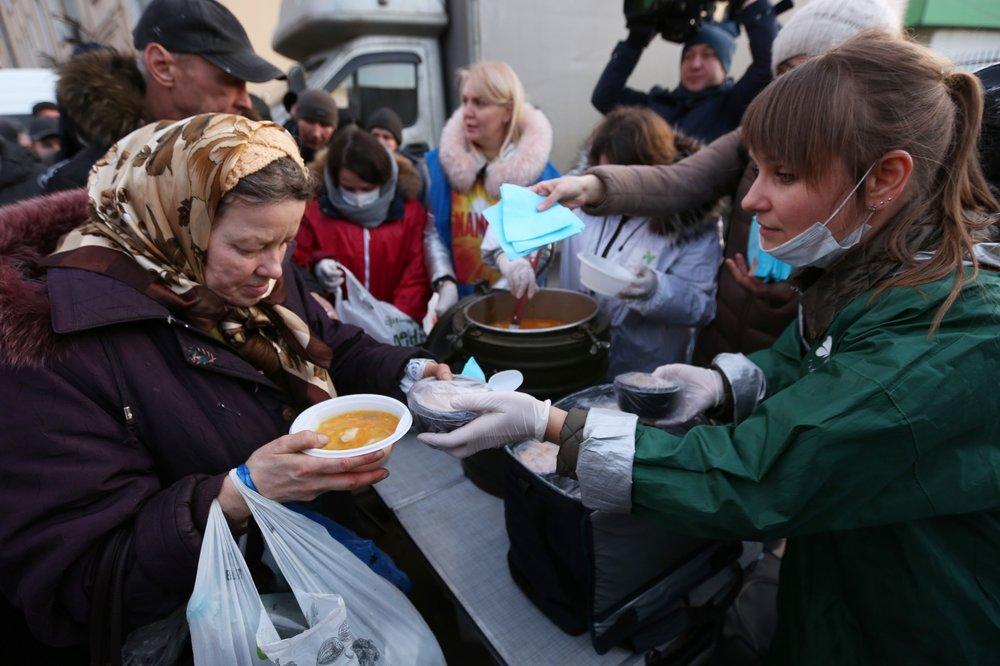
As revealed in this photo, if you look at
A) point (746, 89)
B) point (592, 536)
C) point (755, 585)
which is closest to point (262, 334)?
point (592, 536)

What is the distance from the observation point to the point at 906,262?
1110 millimetres

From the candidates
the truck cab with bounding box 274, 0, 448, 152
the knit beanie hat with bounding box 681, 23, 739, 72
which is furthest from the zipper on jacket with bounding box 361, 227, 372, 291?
the truck cab with bounding box 274, 0, 448, 152

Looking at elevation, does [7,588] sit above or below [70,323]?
below

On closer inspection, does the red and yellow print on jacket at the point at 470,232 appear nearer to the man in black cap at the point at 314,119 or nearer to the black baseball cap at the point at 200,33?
the black baseball cap at the point at 200,33

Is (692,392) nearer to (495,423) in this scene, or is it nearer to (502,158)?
(495,423)

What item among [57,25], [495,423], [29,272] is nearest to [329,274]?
[29,272]

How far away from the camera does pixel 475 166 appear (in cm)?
303

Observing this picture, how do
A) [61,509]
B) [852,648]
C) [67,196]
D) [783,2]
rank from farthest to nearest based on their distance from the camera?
[783,2]
[67,196]
[852,648]
[61,509]

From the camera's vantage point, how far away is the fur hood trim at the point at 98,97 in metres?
1.99

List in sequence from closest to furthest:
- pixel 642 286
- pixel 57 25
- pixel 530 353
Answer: pixel 530 353
pixel 642 286
pixel 57 25

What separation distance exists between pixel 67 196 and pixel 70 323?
0.58 meters

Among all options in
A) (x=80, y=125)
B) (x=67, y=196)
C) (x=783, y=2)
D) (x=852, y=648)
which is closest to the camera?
(x=852, y=648)

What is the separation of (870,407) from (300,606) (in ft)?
4.16

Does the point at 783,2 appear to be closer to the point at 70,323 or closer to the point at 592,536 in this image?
the point at 592,536
